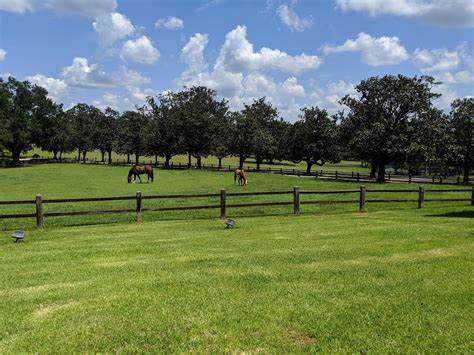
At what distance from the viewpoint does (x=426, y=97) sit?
45.8m

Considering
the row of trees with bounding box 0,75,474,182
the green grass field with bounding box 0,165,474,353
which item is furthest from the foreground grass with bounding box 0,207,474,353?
the row of trees with bounding box 0,75,474,182

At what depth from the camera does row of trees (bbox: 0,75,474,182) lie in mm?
45750

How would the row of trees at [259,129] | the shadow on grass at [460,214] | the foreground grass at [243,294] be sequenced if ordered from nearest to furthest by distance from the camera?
the foreground grass at [243,294] → the shadow on grass at [460,214] → the row of trees at [259,129]

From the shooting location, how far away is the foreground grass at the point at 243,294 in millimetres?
5320

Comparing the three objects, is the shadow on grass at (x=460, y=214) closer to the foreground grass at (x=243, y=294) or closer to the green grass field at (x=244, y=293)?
the green grass field at (x=244, y=293)

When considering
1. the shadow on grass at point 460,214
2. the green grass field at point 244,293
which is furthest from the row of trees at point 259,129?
the green grass field at point 244,293

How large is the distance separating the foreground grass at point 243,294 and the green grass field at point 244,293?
0.02 metres

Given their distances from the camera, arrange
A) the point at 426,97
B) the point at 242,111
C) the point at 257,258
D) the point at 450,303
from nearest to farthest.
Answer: the point at 450,303, the point at 257,258, the point at 426,97, the point at 242,111

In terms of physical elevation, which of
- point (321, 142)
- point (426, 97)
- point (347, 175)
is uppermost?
point (426, 97)

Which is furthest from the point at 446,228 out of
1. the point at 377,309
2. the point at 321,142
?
the point at 321,142

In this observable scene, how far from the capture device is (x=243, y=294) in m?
6.91

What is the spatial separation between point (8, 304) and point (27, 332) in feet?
4.54

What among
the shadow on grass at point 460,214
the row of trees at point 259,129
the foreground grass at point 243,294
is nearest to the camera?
the foreground grass at point 243,294

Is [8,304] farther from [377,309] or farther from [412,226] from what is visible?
[412,226]
